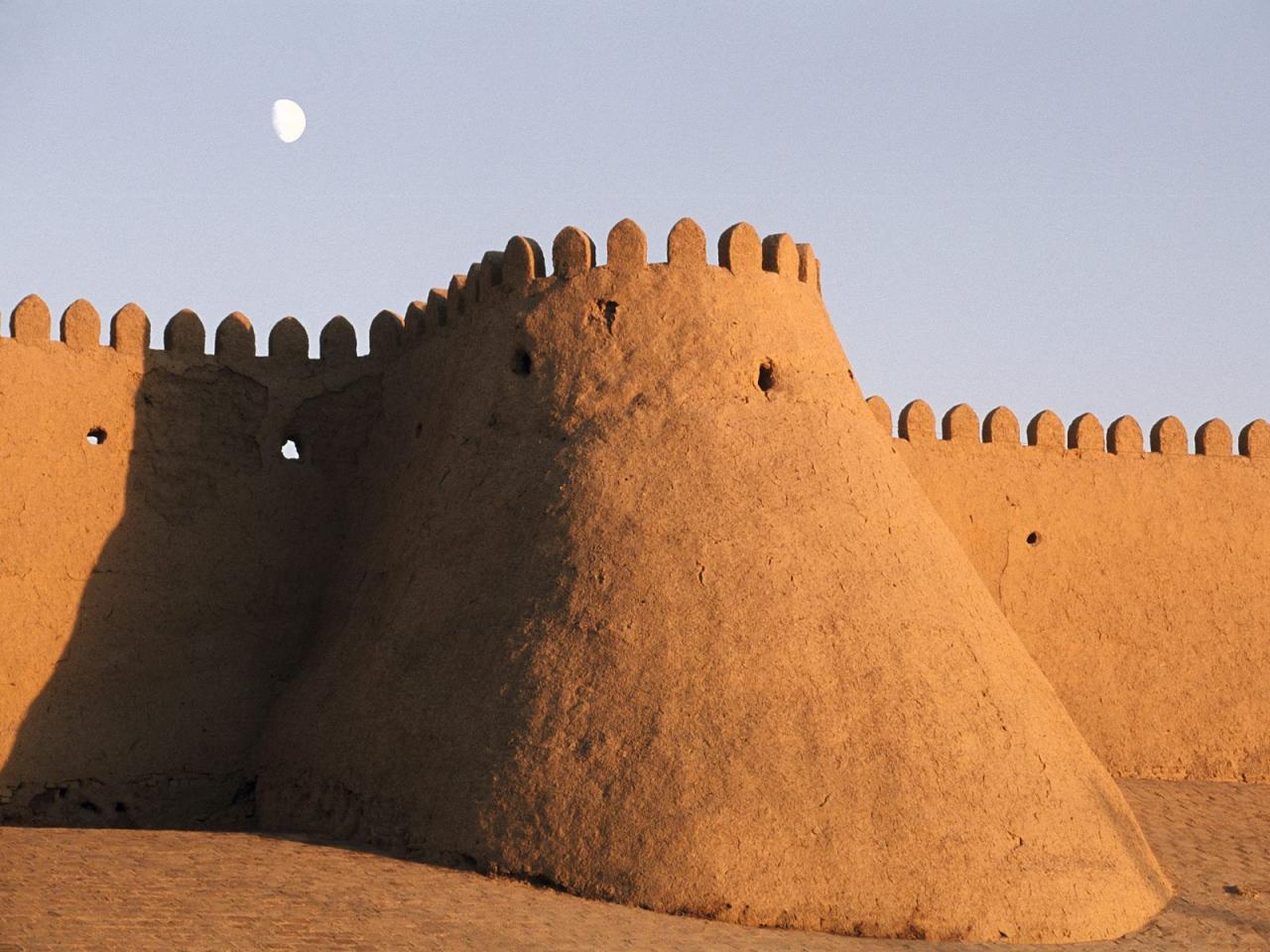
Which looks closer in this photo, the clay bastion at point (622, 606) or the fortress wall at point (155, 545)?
the clay bastion at point (622, 606)

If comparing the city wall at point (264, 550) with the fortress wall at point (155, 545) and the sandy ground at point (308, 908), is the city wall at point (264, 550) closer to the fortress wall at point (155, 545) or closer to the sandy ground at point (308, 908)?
the fortress wall at point (155, 545)

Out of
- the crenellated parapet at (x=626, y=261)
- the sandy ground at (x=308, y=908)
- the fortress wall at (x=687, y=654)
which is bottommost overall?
the sandy ground at (x=308, y=908)

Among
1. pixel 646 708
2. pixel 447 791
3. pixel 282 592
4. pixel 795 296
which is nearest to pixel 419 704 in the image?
pixel 447 791

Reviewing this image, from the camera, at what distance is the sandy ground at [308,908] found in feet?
27.0

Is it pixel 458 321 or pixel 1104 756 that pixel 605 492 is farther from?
pixel 1104 756

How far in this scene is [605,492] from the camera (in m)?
10.6

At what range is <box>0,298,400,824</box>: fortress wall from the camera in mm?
12109

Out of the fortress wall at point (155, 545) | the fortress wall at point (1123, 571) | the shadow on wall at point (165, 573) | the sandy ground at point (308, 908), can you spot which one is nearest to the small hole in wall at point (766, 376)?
→ the fortress wall at point (1123, 571)

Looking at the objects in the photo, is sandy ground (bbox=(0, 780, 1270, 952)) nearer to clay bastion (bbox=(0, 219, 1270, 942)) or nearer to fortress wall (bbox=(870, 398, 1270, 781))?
clay bastion (bbox=(0, 219, 1270, 942))

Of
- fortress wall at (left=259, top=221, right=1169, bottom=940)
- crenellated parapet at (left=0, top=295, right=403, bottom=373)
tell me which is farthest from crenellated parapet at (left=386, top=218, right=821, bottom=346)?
crenellated parapet at (left=0, top=295, right=403, bottom=373)

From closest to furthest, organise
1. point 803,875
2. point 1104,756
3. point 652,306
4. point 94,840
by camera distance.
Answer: point 803,875 < point 94,840 < point 652,306 < point 1104,756

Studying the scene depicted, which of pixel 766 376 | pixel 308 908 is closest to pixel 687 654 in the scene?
pixel 766 376

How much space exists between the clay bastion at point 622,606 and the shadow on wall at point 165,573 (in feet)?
0.09

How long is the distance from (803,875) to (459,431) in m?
4.24
